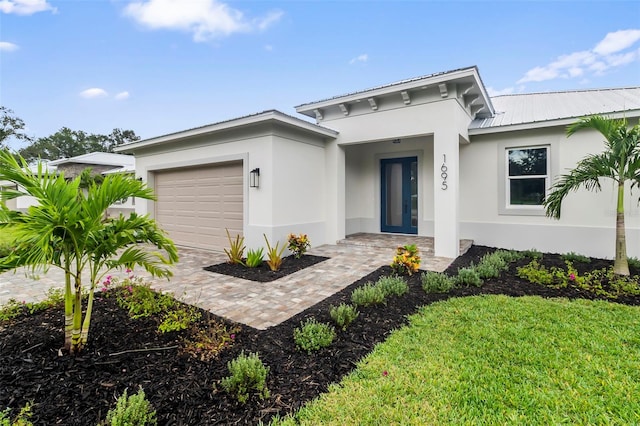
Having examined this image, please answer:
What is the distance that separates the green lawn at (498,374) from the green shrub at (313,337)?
48cm

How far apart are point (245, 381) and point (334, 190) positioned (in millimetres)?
6571

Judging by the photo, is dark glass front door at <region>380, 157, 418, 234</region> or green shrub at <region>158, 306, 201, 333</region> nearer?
green shrub at <region>158, 306, 201, 333</region>

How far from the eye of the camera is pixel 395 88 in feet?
23.4

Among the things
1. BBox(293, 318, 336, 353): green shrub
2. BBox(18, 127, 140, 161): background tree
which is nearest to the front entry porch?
BBox(293, 318, 336, 353): green shrub

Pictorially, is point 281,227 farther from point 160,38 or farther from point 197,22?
point 160,38

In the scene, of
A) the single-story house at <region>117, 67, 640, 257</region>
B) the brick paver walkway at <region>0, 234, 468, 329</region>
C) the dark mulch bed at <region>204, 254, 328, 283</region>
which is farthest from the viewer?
the single-story house at <region>117, 67, 640, 257</region>

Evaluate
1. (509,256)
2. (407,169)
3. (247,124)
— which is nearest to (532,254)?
(509,256)

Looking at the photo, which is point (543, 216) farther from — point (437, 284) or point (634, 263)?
point (437, 284)

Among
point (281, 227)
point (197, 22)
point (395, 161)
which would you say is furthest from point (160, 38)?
point (395, 161)

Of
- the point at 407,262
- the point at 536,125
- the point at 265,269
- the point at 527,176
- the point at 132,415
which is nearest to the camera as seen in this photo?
the point at 132,415

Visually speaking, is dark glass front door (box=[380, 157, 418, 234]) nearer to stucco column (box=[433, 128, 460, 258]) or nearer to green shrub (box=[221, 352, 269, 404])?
stucco column (box=[433, 128, 460, 258])

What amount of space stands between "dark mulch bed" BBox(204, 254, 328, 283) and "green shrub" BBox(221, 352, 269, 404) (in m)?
3.11

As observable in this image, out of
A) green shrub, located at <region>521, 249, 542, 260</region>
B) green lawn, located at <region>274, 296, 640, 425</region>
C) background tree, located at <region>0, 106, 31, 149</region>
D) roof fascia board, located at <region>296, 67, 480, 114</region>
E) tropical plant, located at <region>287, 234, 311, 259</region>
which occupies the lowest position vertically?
green lawn, located at <region>274, 296, 640, 425</region>

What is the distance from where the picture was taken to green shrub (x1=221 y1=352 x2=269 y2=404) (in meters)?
2.31
